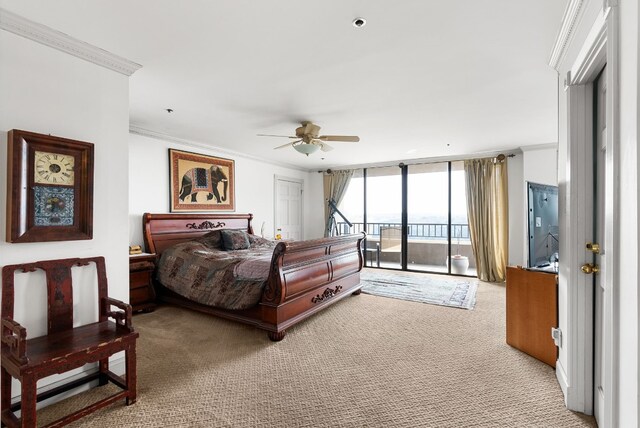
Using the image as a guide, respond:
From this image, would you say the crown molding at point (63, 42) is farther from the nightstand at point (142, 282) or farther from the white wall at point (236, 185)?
the nightstand at point (142, 282)

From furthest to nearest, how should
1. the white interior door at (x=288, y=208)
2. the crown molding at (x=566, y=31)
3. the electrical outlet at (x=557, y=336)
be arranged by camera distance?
the white interior door at (x=288, y=208) < the electrical outlet at (x=557, y=336) < the crown molding at (x=566, y=31)

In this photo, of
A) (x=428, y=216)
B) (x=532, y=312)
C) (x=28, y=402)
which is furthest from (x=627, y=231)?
(x=428, y=216)

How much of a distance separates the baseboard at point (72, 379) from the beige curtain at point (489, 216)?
558 cm

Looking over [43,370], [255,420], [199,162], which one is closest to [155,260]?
[199,162]

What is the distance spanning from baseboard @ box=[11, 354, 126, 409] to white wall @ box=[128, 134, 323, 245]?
219 centimetres

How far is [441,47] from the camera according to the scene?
209 centimetres

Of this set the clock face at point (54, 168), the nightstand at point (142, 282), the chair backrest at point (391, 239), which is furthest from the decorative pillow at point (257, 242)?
the clock face at point (54, 168)

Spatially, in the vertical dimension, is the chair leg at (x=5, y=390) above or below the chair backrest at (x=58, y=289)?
below

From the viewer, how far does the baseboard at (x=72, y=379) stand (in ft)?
6.14

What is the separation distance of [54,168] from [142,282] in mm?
2191

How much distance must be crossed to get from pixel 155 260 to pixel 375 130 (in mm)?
3543

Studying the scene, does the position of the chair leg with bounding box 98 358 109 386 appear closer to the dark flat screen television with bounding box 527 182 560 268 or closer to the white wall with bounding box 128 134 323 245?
the white wall with bounding box 128 134 323 245

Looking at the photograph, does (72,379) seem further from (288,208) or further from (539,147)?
(539,147)

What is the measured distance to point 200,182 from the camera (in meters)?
4.94
